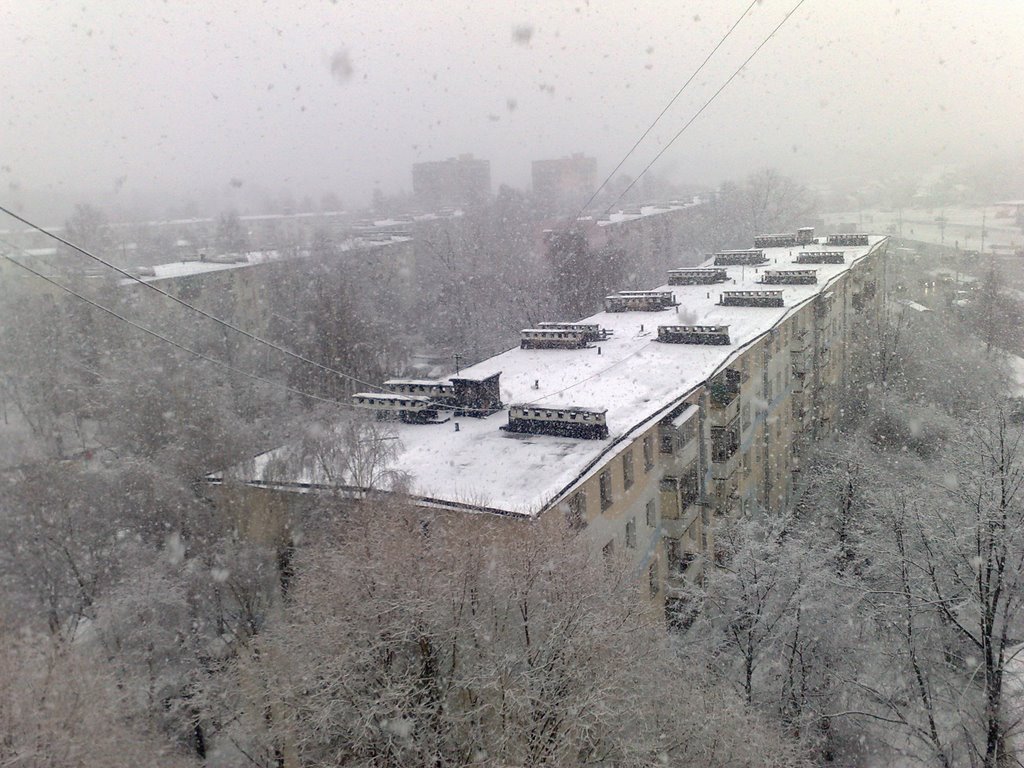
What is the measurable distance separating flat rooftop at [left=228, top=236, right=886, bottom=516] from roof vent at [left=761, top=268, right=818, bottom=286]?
7.92ft

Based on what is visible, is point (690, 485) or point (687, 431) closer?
point (687, 431)

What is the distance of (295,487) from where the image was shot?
12.0 m

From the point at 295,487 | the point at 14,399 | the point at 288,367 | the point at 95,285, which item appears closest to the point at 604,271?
the point at 288,367

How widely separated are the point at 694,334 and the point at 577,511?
8.75 metres

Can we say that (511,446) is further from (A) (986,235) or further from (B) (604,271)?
(A) (986,235)

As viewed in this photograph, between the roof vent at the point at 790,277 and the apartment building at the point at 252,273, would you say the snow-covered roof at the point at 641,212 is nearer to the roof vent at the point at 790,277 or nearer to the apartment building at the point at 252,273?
the apartment building at the point at 252,273

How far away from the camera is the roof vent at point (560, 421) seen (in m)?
12.4

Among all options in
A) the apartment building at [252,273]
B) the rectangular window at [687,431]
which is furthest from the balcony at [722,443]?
the apartment building at [252,273]

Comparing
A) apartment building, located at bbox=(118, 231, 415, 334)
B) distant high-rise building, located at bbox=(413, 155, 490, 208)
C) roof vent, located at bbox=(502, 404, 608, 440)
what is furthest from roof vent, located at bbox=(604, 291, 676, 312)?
distant high-rise building, located at bbox=(413, 155, 490, 208)

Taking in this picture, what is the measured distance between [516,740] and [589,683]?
937mm

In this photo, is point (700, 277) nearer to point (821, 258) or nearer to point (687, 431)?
point (821, 258)

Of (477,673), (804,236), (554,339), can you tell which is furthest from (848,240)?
(477,673)

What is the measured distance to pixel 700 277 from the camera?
93.5 feet

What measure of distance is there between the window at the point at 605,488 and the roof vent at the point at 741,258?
74.0ft
